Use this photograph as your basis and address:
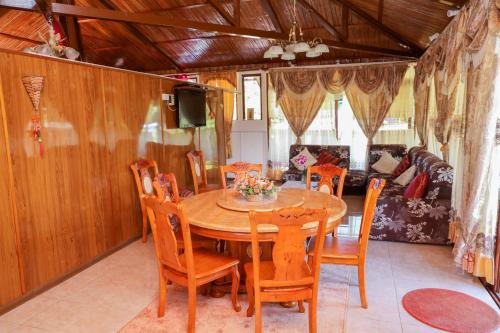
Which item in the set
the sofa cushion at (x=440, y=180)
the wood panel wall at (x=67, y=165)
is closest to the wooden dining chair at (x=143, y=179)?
the wood panel wall at (x=67, y=165)

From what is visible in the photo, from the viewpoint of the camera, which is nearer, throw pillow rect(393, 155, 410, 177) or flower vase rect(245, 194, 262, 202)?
flower vase rect(245, 194, 262, 202)

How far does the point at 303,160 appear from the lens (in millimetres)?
7066

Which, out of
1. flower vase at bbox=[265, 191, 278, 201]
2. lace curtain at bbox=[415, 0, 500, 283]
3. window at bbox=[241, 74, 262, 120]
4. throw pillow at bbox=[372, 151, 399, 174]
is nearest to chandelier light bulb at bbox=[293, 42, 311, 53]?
lace curtain at bbox=[415, 0, 500, 283]

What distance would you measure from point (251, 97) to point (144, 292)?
6137 mm

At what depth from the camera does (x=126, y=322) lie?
2.62m

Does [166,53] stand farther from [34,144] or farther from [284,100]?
[34,144]

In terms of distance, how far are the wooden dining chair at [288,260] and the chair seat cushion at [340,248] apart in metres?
0.45

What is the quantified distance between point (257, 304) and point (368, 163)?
17.3ft

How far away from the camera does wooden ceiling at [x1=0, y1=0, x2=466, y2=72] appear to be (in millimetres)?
4945

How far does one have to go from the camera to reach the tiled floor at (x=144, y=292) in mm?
2584

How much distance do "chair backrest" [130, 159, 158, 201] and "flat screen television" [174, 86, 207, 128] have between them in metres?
1.05

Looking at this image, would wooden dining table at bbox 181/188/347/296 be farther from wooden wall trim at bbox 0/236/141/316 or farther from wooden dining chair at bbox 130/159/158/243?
wooden wall trim at bbox 0/236/141/316

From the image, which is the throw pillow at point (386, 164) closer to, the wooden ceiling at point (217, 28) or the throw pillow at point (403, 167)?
the throw pillow at point (403, 167)

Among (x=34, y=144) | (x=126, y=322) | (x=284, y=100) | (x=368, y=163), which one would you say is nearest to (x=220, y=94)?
(x=284, y=100)
